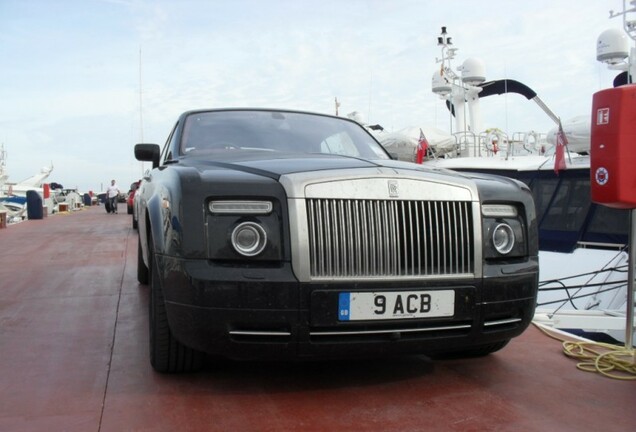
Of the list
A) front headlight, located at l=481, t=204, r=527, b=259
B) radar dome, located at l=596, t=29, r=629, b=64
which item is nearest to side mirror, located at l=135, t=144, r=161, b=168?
front headlight, located at l=481, t=204, r=527, b=259

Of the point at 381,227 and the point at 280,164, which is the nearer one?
the point at 381,227

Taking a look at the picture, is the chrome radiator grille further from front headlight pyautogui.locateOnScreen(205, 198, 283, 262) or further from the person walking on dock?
the person walking on dock

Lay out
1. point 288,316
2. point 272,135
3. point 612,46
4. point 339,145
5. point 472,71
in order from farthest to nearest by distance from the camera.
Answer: point 472,71, point 612,46, point 339,145, point 272,135, point 288,316

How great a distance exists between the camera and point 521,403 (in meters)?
2.82

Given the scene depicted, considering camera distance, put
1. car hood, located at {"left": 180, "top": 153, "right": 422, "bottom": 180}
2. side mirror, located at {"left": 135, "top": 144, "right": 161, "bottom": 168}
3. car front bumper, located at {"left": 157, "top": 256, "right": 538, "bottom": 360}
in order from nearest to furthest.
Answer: car front bumper, located at {"left": 157, "top": 256, "right": 538, "bottom": 360} → car hood, located at {"left": 180, "top": 153, "right": 422, "bottom": 180} → side mirror, located at {"left": 135, "top": 144, "right": 161, "bottom": 168}

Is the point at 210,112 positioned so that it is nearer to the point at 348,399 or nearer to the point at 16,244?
the point at 348,399

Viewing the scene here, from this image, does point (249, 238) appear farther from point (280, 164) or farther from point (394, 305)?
point (394, 305)

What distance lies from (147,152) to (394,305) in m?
2.62

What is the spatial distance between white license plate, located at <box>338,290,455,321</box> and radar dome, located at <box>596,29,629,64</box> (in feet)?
42.4

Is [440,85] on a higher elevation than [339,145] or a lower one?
higher

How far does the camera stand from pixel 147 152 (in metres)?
4.40

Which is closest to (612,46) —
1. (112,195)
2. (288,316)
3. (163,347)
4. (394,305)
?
(394,305)

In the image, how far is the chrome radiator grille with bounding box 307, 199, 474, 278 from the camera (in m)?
2.59

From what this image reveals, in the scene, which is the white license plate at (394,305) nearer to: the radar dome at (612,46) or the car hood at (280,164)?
the car hood at (280,164)
